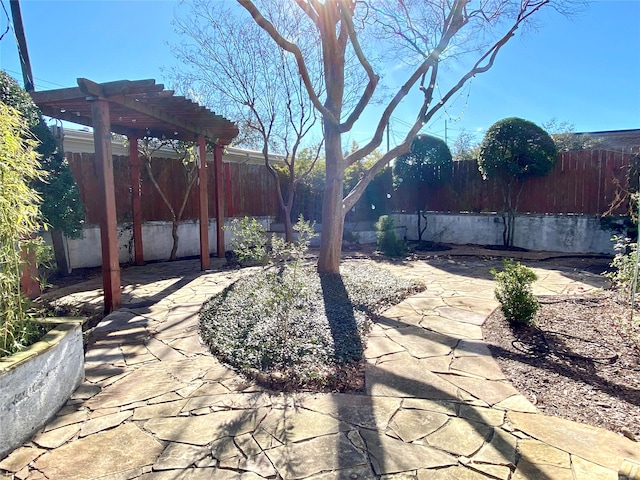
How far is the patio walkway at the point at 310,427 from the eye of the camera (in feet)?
5.42

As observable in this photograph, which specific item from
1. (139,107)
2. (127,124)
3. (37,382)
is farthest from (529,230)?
(37,382)

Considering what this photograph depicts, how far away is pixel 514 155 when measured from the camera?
7.96 m

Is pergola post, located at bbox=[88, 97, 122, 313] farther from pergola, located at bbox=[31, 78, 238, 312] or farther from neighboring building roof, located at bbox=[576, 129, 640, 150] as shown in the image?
neighboring building roof, located at bbox=[576, 129, 640, 150]

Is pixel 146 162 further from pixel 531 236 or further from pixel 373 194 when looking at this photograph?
pixel 531 236

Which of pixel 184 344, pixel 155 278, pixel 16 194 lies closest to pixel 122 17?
pixel 155 278

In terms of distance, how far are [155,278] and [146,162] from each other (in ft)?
8.65

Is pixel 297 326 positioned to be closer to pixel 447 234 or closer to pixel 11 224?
pixel 11 224

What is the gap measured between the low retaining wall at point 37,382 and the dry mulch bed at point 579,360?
2.90 m

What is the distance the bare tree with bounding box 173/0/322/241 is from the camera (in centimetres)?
736

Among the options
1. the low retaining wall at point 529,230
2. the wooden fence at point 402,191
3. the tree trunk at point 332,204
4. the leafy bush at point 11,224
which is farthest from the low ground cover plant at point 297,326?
the low retaining wall at point 529,230

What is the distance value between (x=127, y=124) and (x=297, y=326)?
184 inches

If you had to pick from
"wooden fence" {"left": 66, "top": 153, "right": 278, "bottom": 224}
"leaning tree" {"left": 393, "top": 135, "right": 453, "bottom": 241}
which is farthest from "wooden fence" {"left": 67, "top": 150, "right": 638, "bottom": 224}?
"leaning tree" {"left": 393, "top": 135, "right": 453, "bottom": 241}

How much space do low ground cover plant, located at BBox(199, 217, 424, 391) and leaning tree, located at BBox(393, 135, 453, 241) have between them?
5378mm

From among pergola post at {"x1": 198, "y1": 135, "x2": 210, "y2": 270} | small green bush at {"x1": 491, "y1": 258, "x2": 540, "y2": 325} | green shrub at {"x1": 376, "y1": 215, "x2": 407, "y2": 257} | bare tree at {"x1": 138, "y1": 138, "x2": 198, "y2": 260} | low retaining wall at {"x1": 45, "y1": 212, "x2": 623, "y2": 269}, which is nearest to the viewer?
Answer: small green bush at {"x1": 491, "y1": 258, "x2": 540, "y2": 325}
